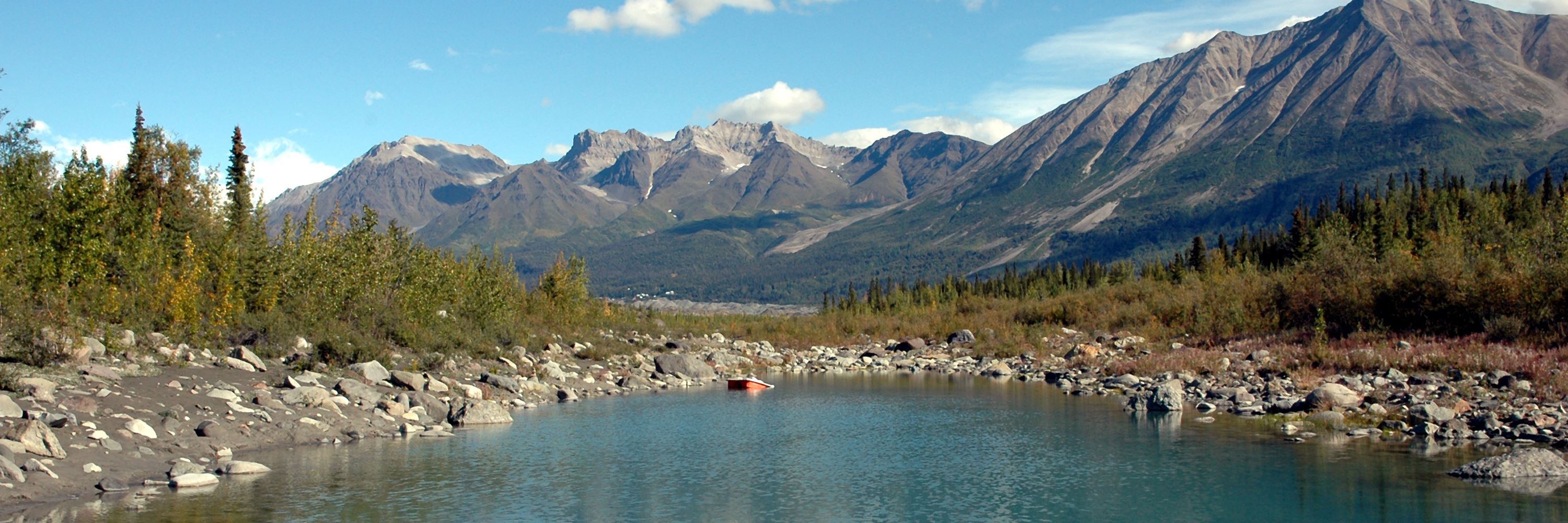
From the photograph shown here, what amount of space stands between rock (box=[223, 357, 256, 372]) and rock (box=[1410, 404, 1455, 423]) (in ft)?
115

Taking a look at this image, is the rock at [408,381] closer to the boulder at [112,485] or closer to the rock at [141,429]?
the rock at [141,429]

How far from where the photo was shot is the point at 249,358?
32.9 meters

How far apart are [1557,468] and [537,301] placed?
60.5m

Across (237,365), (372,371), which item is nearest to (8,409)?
Answer: (237,365)

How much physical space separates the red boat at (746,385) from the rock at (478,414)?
56.7ft

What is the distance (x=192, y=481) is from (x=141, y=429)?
3040mm

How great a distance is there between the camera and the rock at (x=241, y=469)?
23.5m

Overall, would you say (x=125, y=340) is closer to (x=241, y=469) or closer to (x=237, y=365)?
(x=237, y=365)

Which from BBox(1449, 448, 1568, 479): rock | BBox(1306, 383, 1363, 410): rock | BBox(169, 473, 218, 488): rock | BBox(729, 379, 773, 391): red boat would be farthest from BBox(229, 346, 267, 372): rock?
BBox(1306, 383, 1363, 410): rock

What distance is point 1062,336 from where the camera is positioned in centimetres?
7306

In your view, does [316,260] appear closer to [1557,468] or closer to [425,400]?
[425,400]

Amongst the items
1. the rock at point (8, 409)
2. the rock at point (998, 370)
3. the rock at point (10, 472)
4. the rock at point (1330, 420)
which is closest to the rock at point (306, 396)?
the rock at point (8, 409)

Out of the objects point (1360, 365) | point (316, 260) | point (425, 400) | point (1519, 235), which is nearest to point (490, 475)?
point (425, 400)

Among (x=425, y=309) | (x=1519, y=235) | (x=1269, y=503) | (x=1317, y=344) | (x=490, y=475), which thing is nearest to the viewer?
(x=1269, y=503)
